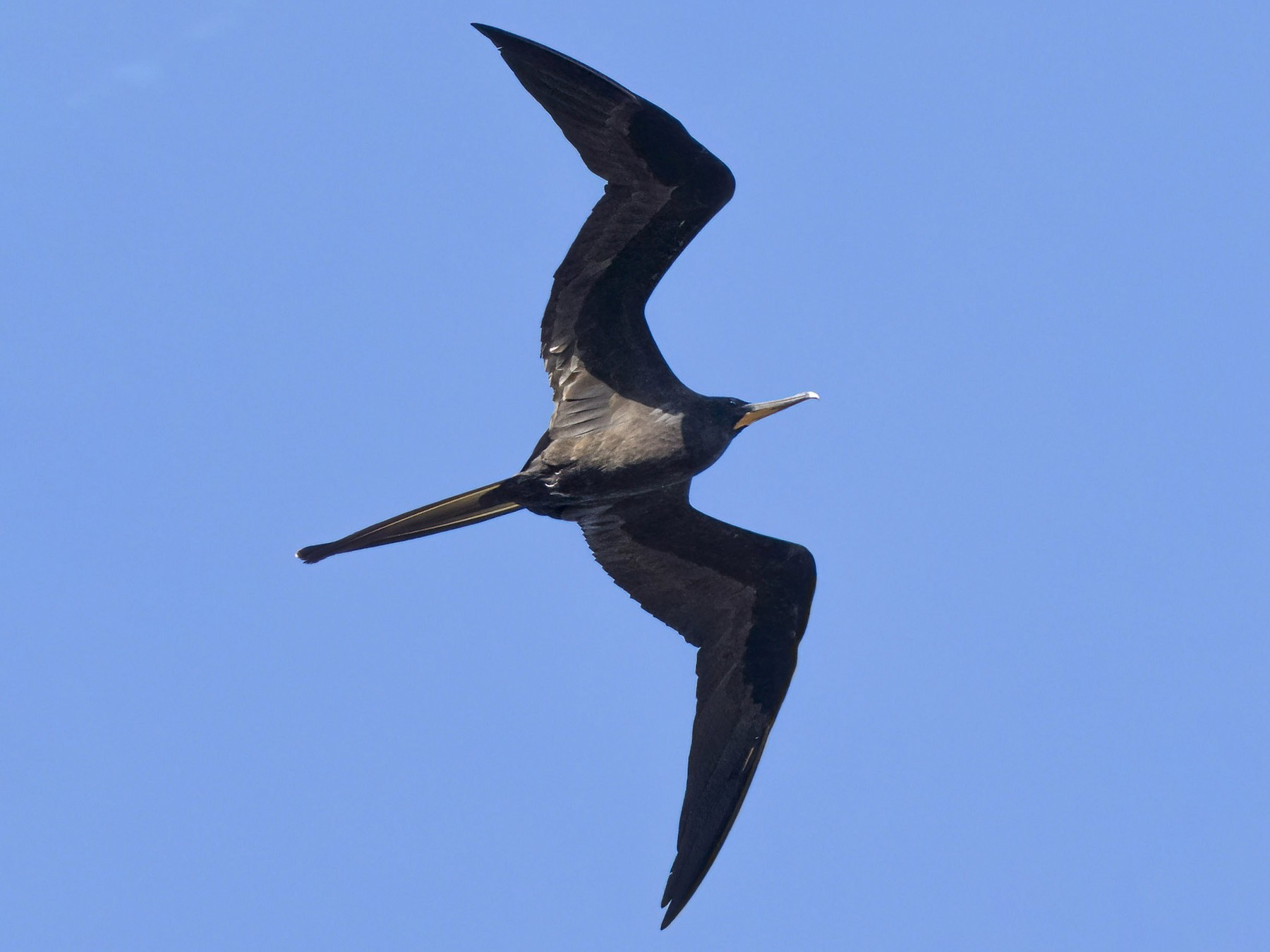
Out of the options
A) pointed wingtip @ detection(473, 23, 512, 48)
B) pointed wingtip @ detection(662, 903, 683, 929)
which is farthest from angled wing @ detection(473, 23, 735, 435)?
pointed wingtip @ detection(662, 903, 683, 929)

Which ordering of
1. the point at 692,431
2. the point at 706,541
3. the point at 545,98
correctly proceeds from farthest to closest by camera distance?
1. the point at 706,541
2. the point at 692,431
3. the point at 545,98

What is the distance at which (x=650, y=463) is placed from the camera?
38.8ft

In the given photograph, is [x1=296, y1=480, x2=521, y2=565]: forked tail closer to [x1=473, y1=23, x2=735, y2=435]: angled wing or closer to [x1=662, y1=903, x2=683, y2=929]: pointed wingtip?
[x1=473, y1=23, x2=735, y2=435]: angled wing

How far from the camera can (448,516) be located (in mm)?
11742

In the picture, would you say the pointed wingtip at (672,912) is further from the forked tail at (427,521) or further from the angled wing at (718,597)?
the forked tail at (427,521)

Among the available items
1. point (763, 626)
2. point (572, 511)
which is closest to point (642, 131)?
point (572, 511)

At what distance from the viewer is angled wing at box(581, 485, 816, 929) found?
12.4 metres

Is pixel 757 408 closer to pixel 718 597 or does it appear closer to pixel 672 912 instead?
pixel 718 597

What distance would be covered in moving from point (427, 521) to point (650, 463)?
5.37 feet

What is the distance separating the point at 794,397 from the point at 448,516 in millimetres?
2636

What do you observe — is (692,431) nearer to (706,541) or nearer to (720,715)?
(706,541)

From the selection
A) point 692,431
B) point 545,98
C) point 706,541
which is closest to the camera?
point 545,98

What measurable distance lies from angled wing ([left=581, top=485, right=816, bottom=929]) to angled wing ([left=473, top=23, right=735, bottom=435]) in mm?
987

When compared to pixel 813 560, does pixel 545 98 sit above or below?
above
